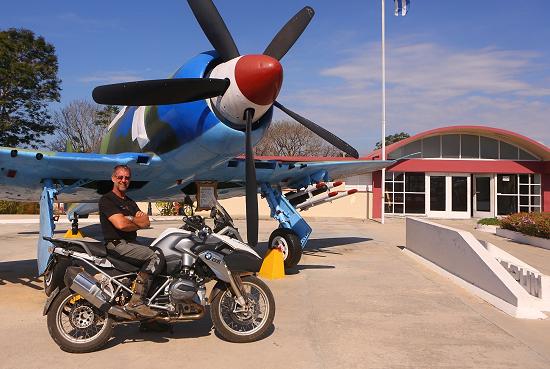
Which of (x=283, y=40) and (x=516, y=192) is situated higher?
(x=283, y=40)

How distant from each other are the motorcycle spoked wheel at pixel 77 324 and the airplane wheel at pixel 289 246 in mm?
4871

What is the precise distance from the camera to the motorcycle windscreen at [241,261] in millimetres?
4614

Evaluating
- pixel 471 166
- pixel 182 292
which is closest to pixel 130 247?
pixel 182 292

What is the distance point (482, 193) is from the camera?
2606cm

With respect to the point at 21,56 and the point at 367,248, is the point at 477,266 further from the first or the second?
the point at 21,56

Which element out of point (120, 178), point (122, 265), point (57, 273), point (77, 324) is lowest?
point (77, 324)

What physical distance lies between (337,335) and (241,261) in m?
1.32

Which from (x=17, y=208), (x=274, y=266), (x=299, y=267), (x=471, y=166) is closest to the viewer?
(x=274, y=266)

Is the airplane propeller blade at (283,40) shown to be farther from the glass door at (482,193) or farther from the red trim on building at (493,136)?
the glass door at (482,193)

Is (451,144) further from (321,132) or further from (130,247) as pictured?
(130,247)

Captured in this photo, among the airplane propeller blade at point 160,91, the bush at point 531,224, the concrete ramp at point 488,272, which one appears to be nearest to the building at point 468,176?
the bush at point 531,224

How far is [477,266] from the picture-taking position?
705cm

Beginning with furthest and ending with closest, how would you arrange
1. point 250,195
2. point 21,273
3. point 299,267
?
1. point 299,267
2. point 21,273
3. point 250,195

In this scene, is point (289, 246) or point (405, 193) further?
point (405, 193)
